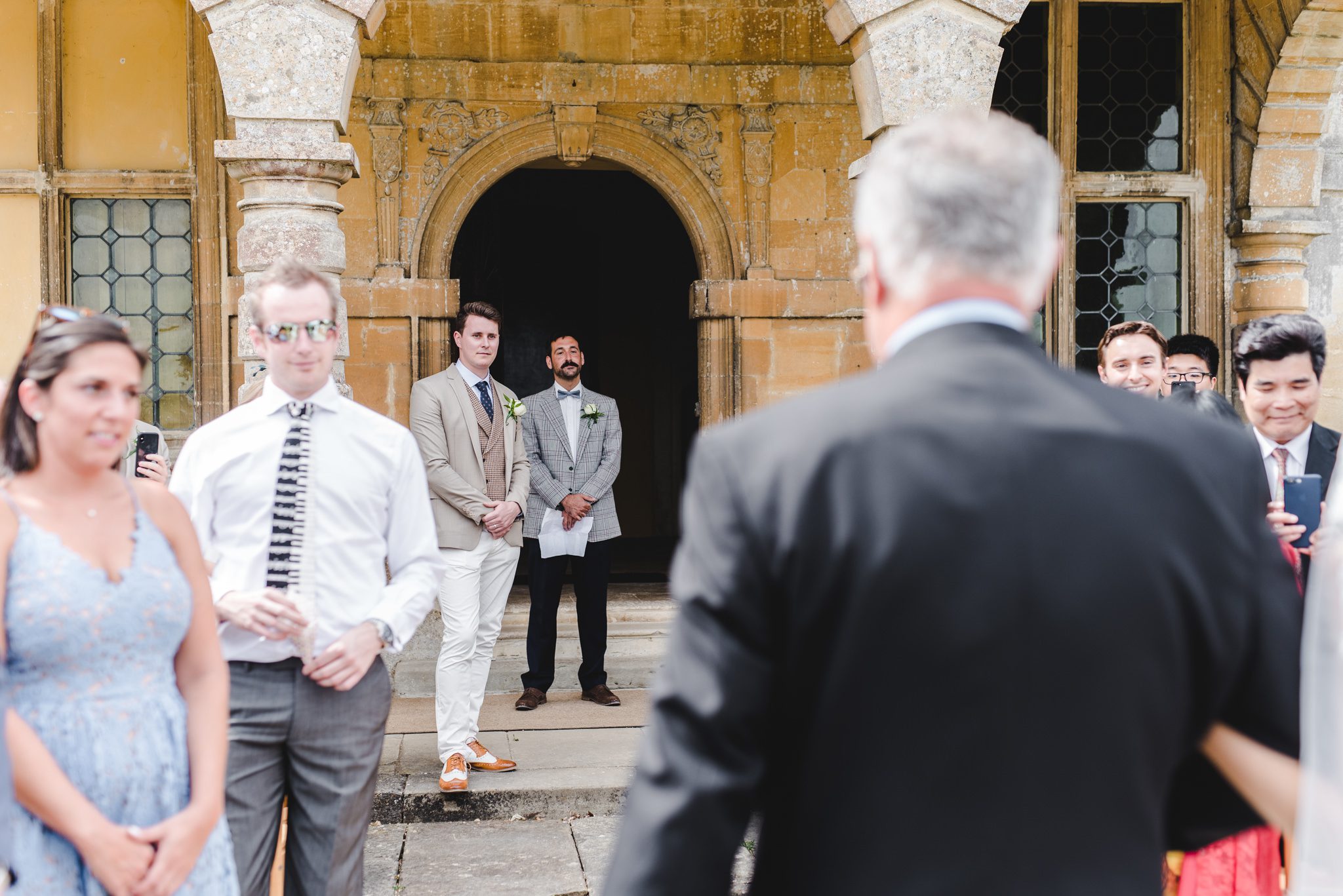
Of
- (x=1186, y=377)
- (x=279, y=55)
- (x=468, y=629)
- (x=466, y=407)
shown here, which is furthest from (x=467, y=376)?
(x=1186, y=377)

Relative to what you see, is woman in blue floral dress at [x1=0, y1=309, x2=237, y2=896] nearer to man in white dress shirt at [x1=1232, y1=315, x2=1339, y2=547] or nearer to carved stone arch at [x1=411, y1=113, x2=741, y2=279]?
man in white dress shirt at [x1=1232, y1=315, x2=1339, y2=547]

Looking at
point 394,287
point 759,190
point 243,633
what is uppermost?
point 759,190

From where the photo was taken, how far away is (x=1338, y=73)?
7.85 meters

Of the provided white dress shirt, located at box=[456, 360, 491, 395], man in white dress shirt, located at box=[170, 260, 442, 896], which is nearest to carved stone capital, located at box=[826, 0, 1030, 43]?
white dress shirt, located at box=[456, 360, 491, 395]

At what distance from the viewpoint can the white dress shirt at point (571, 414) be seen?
6.70 metres

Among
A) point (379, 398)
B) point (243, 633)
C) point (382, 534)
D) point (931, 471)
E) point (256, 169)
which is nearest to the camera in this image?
point (931, 471)

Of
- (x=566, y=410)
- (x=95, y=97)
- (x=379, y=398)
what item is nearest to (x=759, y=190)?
(x=566, y=410)

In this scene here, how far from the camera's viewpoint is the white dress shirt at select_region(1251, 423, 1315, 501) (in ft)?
11.4

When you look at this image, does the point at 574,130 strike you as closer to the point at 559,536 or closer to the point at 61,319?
the point at 559,536

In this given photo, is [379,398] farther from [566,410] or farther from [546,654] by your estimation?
[546,654]

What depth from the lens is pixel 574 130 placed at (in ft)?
25.7

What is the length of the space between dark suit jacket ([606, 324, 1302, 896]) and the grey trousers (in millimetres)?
1754

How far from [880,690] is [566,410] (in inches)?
217

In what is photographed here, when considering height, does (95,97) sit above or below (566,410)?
above
